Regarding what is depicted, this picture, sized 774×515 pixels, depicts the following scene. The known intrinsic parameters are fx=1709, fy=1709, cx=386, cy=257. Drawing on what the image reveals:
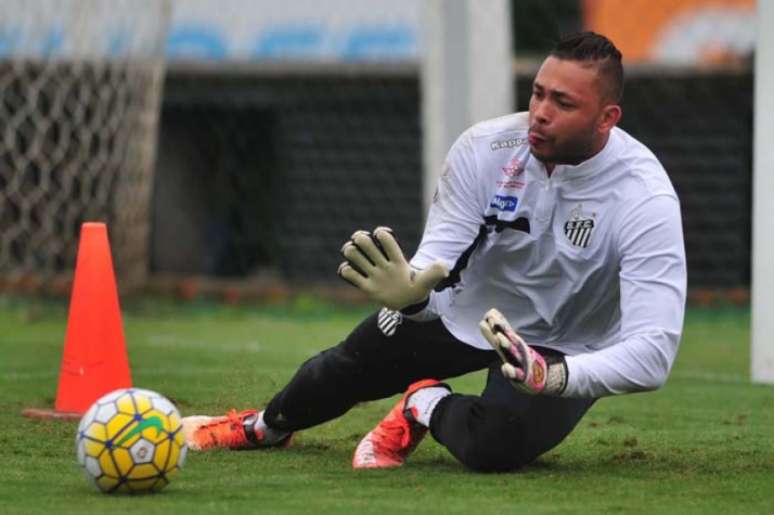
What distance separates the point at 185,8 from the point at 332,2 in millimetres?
1515

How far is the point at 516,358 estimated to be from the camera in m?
4.86

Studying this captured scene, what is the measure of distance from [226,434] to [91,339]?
40.1 inches

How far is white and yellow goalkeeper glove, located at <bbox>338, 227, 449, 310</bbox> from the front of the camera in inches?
203

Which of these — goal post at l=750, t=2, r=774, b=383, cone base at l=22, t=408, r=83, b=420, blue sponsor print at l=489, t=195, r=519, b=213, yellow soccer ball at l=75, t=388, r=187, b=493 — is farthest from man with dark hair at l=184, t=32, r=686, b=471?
goal post at l=750, t=2, r=774, b=383

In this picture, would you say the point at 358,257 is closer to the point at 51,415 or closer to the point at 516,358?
the point at 516,358

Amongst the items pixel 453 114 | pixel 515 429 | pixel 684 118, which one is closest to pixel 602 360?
pixel 515 429

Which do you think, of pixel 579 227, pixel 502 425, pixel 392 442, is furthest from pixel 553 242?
pixel 392 442

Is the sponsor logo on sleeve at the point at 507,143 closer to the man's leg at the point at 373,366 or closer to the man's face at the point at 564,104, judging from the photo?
the man's face at the point at 564,104

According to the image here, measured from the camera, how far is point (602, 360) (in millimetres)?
5055

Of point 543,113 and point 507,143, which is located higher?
point 543,113

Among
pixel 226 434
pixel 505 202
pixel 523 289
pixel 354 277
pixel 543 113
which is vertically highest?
pixel 543 113

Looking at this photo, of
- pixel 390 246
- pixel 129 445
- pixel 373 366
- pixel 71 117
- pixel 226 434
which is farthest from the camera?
pixel 71 117

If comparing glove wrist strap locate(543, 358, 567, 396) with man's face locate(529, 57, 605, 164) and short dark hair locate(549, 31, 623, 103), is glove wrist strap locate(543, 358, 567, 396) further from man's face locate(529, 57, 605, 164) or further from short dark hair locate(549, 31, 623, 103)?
short dark hair locate(549, 31, 623, 103)

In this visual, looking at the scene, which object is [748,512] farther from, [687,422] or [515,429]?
[687,422]
